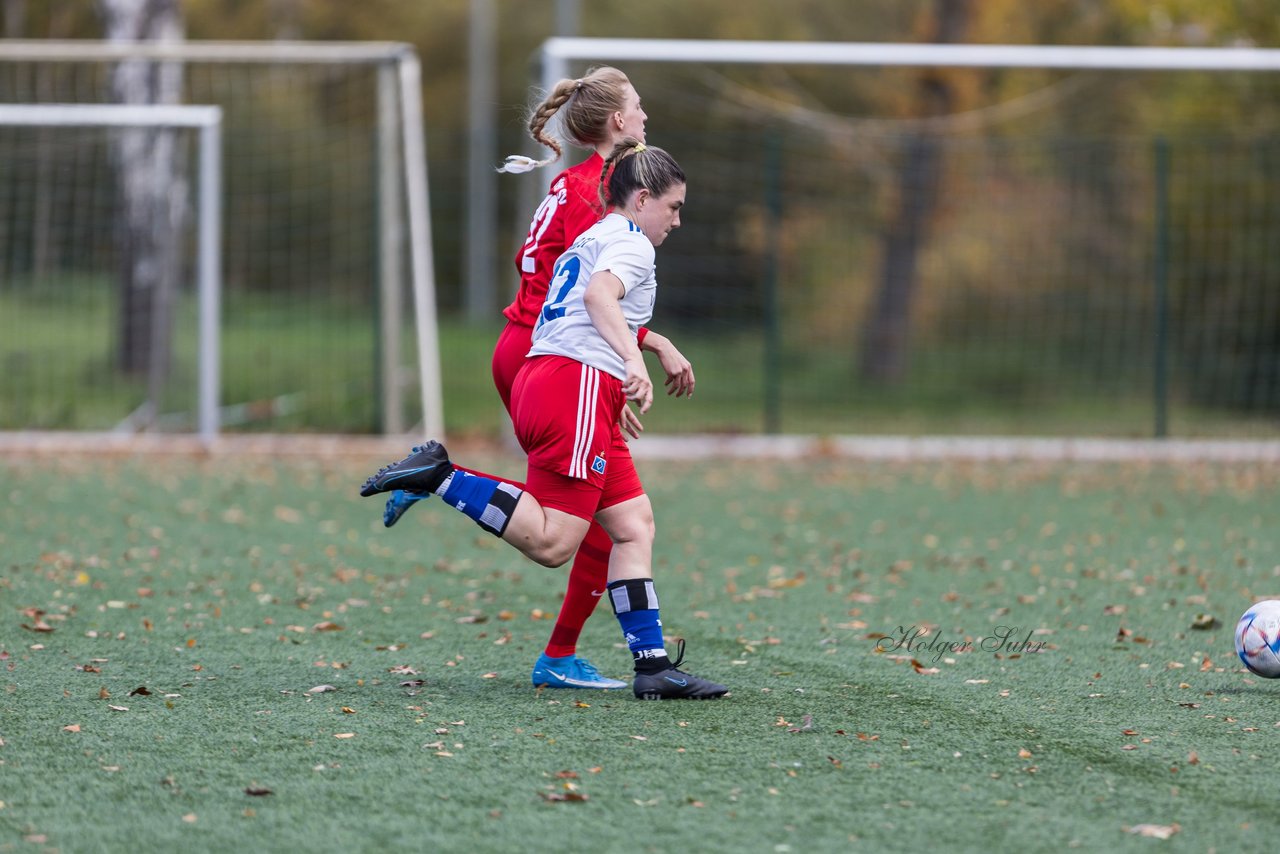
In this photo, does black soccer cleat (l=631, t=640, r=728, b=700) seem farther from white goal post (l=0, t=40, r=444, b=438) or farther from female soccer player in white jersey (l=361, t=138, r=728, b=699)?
white goal post (l=0, t=40, r=444, b=438)

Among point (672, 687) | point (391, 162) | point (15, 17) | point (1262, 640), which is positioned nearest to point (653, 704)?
point (672, 687)

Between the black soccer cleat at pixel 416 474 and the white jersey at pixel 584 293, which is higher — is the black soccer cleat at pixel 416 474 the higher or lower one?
the lower one

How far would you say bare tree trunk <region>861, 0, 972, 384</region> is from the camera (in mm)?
15367

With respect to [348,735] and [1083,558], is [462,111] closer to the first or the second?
[1083,558]

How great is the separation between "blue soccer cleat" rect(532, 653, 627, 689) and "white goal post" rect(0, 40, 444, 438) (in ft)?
24.6

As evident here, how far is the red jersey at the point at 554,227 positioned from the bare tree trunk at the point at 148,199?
884 cm

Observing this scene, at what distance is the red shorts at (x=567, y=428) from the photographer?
4.34 meters

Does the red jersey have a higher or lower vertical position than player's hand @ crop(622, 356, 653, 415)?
higher

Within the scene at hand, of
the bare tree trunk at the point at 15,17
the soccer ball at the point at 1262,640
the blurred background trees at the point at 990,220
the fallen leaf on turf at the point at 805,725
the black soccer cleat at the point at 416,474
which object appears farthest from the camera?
the bare tree trunk at the point at 15,17

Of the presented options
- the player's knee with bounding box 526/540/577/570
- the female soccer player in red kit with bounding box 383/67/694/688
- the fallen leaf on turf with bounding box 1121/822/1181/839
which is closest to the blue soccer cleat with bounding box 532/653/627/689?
the female soccer player in red kit with bounding box 383/67/694/688

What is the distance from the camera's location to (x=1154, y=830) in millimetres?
3264

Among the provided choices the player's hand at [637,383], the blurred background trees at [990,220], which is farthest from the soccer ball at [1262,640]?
the blurred background trees at [990,220]

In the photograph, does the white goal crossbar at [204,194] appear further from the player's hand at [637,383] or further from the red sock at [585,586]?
the player's hand at [637,383]

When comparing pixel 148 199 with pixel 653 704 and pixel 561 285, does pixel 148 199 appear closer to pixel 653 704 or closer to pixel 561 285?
pixel 561 285
